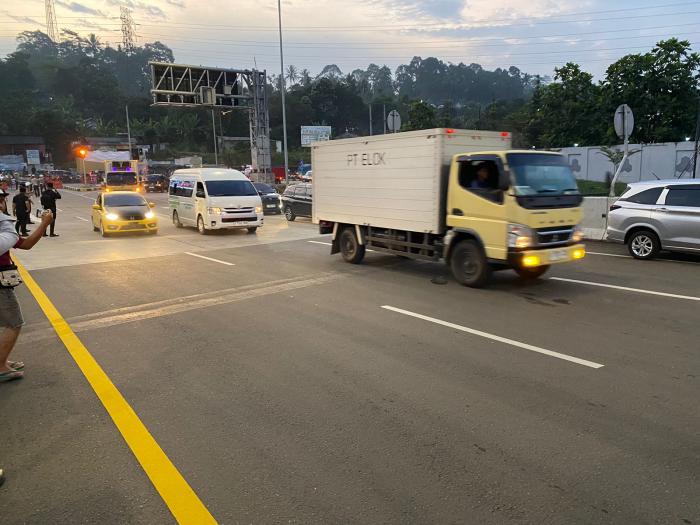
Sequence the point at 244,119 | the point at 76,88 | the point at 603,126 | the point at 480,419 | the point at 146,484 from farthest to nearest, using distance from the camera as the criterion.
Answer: the point at 76,88, the point at 244,119, the point at 603,126, the point at 480,419, the point at 146,484

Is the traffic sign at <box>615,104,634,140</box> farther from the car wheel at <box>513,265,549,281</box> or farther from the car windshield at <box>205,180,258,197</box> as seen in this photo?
the car windshield at <box>205,180,258,197</box>

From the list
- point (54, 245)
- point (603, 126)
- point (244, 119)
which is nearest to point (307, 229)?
point (54, 245)

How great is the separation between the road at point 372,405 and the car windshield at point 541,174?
1.67 m

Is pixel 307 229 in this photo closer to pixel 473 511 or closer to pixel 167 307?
pixel 167 307

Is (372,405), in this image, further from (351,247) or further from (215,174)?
(215,174)

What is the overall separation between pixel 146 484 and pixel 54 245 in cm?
1431

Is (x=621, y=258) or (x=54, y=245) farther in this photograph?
(x=54, y=245)

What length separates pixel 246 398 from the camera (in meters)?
4.67

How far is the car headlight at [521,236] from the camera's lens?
8055mm

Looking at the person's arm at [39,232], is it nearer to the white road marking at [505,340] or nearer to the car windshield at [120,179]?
the white road marking at [505,340]

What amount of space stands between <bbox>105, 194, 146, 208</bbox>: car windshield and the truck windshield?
13680mm

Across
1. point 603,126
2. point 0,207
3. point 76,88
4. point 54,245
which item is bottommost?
point 54,245

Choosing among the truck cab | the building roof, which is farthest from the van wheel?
the building roof

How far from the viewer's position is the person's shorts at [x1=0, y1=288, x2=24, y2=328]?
484cm
